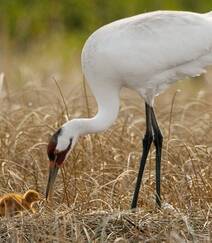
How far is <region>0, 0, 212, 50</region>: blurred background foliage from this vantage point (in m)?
18.0

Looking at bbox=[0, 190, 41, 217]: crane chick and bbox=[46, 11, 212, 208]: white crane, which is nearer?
bbox=[0, 190, 41, 217]: crane chick

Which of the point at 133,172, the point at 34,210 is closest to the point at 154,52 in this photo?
the point at 133,172

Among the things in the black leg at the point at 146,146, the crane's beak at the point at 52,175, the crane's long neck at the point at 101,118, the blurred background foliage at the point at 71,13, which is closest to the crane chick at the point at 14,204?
the crane's beak at the point at 52,175

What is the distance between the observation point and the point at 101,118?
29.0 feet

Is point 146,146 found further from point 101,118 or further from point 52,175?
point 52,175

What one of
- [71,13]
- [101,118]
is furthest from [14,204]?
[71,13]

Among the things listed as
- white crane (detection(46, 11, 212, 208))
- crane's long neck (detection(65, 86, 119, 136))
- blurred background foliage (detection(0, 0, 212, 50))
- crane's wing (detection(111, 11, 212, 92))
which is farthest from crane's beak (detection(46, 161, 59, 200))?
blurred background foliage (detection(0, 0, 212, 50))

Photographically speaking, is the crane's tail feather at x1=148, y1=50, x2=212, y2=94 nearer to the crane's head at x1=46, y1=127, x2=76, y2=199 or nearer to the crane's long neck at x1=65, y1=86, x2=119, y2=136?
the crane's long neck at x1=65, y1=86, x2=119, y2=136

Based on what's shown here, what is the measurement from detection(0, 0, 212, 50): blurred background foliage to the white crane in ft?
29.0

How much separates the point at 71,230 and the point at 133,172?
1827 millimetres

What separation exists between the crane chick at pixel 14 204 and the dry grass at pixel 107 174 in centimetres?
17

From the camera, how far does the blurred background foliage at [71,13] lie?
59.2ft

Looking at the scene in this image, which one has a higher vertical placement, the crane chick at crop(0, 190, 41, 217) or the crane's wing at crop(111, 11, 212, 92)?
the crane's wing at crop(111, 11, 212, 92)

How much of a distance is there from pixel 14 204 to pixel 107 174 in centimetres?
111
